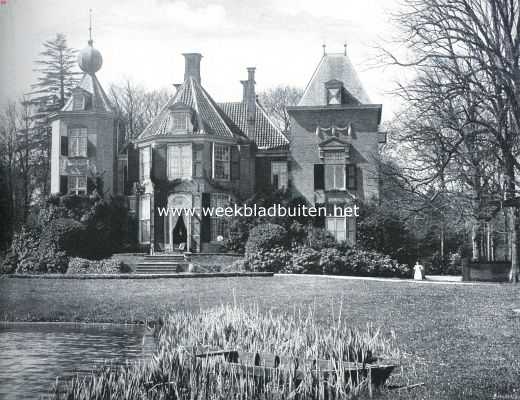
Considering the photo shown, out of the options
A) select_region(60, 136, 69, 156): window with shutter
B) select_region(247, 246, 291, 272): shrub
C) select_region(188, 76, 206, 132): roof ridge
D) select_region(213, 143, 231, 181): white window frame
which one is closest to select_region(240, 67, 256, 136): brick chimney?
select_region(213, 143, 231, 181): white window frame

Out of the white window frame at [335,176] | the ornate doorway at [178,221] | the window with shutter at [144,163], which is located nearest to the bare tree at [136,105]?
the window with shutter at [144,163]

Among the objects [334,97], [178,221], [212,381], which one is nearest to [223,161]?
[178,221]

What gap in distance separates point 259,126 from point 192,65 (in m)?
4.27

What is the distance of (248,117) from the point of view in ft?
114

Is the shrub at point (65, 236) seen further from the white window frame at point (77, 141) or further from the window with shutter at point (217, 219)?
the window with shutter at point (217, 219)

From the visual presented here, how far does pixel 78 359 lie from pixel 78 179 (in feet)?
70.6

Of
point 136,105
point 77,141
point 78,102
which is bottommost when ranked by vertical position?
point 77,141

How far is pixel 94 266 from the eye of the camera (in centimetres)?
2573

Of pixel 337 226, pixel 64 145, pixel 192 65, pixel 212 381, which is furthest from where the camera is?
pixel 192 65

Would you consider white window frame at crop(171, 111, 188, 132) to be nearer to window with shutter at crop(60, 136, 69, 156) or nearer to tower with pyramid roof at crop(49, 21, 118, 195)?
tower with pyramid roof at crop(49, 21, 118, 195)

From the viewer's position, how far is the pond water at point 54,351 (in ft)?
30.6

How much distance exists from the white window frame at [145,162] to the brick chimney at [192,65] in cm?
381

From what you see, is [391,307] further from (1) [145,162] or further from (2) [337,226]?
(1) [145,162]

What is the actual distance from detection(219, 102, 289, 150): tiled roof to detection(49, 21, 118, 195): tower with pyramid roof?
5911mm
